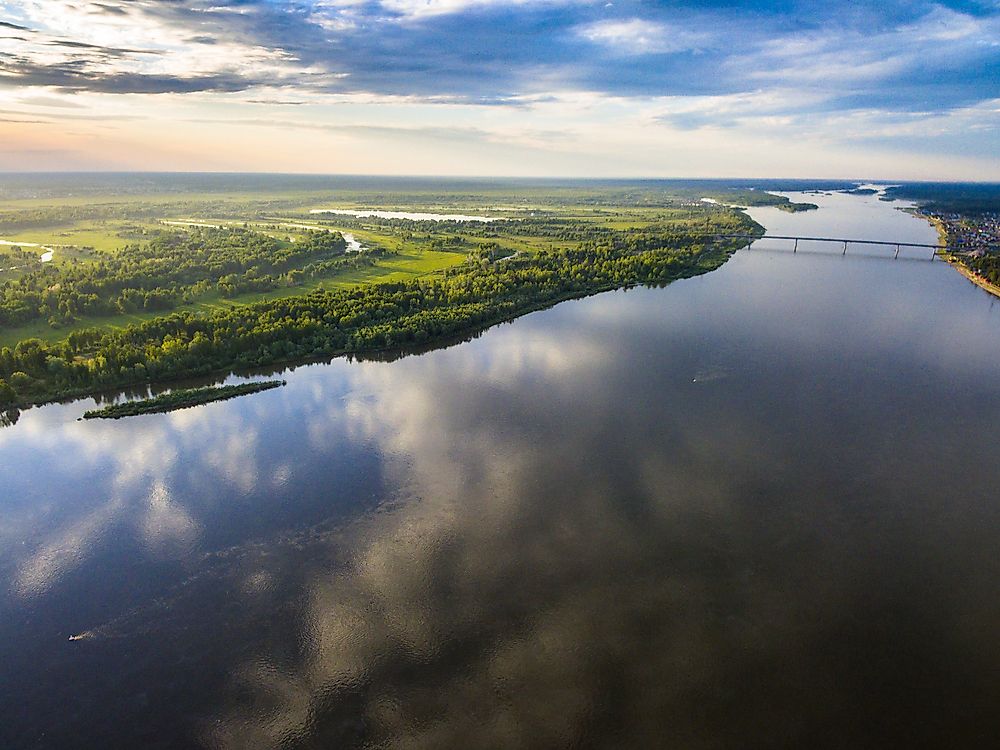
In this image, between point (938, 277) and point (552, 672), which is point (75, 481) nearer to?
point (552, 672)

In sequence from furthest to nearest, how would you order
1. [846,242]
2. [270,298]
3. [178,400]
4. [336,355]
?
[846,242] < [270,298] < [336,355] < [178,400]

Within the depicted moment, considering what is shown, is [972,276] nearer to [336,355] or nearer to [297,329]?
[336,355]

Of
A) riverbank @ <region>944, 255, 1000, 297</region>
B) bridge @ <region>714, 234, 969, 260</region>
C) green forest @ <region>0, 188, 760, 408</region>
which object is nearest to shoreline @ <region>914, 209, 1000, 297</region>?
riverbank @ <region>944, 255, 1000, 297</region>

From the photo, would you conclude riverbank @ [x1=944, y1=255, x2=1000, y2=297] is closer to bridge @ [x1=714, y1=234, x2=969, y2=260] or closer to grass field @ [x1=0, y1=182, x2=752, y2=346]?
bridge @ [x1=714, y1=234, x2=969, y2=260]

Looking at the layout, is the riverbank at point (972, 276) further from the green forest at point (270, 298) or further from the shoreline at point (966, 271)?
the green forest at point (270, 298)

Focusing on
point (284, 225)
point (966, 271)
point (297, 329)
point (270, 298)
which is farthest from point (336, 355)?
point (284, 225)
